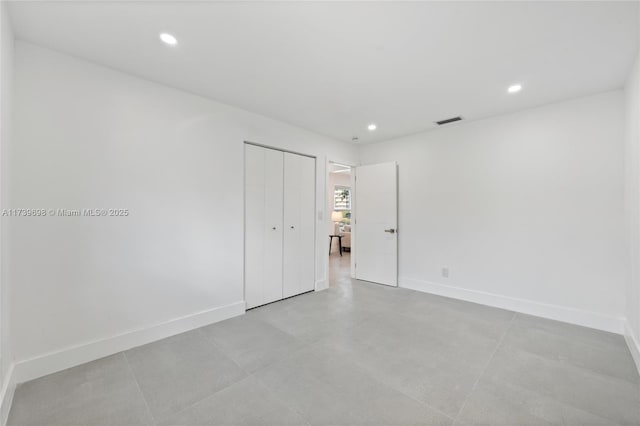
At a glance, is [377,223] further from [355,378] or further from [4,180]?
[4,180]

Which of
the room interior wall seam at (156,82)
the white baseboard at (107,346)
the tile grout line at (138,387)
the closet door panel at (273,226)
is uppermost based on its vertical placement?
the room interior wall seam at (156,82)

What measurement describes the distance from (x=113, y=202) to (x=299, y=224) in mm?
2267

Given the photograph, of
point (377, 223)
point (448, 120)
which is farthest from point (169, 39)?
point (377, 223)

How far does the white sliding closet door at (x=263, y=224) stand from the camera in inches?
132

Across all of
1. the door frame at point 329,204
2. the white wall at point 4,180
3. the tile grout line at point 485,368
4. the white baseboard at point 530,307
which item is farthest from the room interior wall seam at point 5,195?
the white baseboard at point 530,307

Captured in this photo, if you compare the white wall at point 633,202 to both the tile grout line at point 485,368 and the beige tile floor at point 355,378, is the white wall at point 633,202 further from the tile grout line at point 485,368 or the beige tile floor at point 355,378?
the tile grout line at point 485,368

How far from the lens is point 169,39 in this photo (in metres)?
1.96

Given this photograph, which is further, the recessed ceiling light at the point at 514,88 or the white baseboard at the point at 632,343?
the recessed ceiling light at the point at 514,88

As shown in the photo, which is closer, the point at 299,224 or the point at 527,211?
the point at 527,211

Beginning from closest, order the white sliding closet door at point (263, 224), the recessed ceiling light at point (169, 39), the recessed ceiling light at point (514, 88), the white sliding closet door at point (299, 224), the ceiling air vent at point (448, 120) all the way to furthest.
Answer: the recessed ceiling light at point (169, 39) < the recessed ceiling light at point (514, 88) < the white sliding closet door at point (263, 224) < the ceiling air vent at point (448, 120) < the white sliding closet door at point (299, 224)

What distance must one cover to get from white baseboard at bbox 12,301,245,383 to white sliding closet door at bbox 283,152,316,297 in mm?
1109

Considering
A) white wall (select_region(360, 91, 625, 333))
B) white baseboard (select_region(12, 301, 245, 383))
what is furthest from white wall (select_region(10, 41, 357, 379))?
white wall (select_region(360, 91, 625, 333))

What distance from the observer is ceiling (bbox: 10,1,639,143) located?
1.69 m

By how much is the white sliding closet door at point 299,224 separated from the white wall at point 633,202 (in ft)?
11.1
